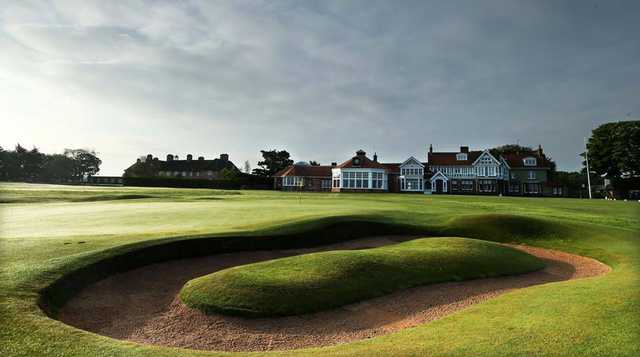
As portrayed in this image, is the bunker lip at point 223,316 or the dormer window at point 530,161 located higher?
the dormer window at point 530,161

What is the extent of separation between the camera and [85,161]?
461 ft

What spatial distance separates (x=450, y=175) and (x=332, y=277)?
84.5 metres

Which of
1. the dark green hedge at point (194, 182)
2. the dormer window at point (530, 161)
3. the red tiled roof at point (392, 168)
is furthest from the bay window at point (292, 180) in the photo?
the dormer window at point (530, 161)

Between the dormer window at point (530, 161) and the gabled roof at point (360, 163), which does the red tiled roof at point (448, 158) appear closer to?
the dormer window at point (530, 161)

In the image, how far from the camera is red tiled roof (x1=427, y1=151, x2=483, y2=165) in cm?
8956

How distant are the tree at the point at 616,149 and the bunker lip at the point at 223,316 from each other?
251 feet

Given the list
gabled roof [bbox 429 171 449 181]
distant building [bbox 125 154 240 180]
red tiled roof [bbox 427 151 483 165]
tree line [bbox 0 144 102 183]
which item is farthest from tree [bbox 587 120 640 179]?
tree line [bbox 0 144 102 183]

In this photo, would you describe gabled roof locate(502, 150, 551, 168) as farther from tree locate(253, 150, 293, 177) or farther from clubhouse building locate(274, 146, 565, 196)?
tree locate(253, 150, 293, 177)

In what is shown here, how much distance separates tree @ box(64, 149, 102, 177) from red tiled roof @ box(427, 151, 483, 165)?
11421 centimetres

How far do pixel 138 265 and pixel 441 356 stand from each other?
9.47 m

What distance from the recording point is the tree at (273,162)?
364ft

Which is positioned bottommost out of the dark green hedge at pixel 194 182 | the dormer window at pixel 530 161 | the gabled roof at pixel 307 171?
the dark green hedge at pixel 194 182

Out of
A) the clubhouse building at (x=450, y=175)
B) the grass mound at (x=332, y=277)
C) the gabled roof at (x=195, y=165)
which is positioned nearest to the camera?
the grass mound at (x=332, y=277)

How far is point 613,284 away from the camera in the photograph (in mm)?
9461
